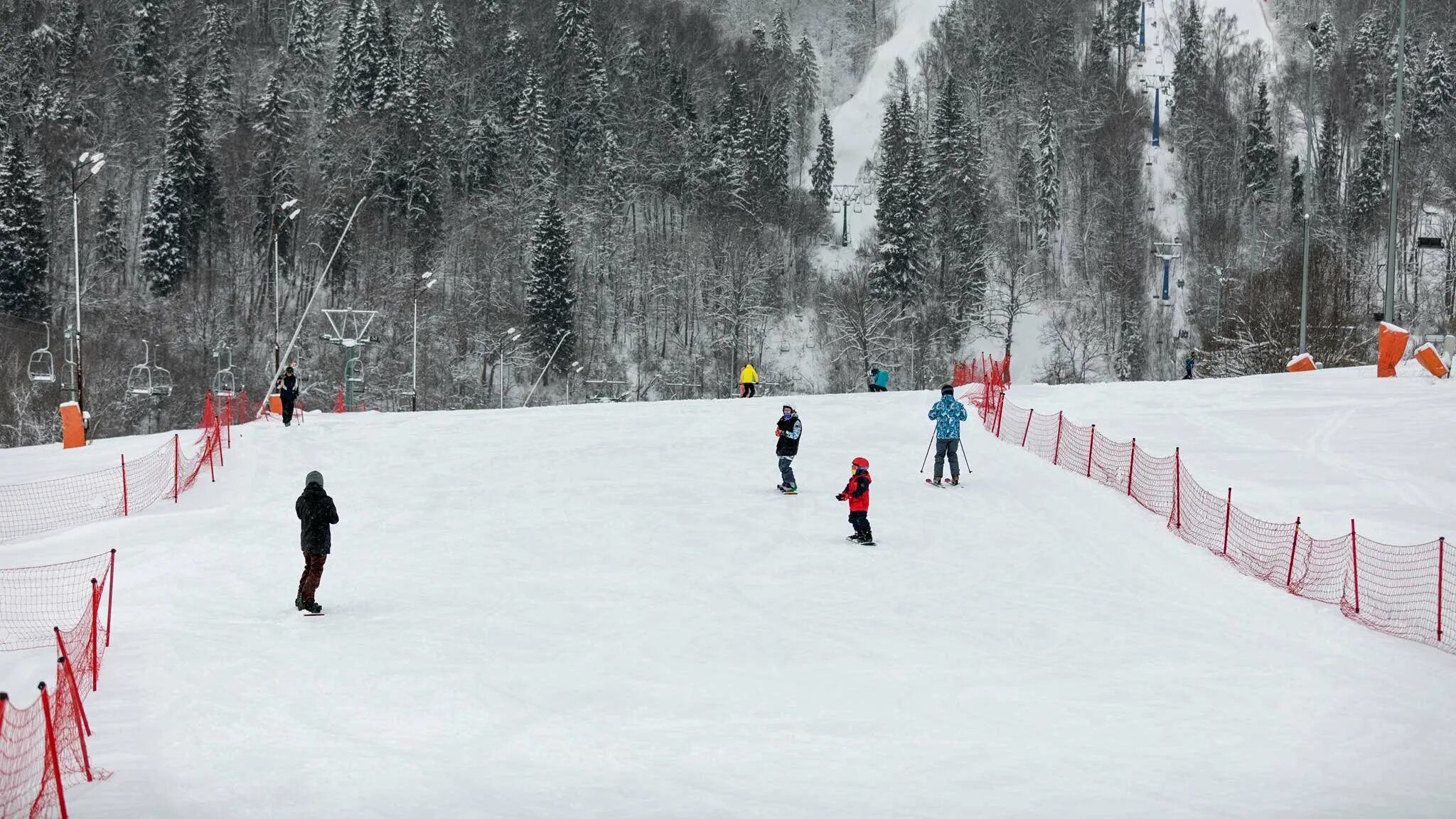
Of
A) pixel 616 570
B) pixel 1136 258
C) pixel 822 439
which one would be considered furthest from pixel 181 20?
pixel 616 570

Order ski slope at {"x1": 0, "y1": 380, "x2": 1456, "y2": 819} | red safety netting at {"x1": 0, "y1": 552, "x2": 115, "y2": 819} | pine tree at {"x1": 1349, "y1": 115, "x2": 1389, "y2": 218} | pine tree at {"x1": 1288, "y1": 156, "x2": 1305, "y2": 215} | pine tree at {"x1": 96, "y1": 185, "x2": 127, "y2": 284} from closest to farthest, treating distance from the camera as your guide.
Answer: red safety netting at {"x1": 0, "y1": 552, "x2": 115, "y2": 819}
ski slope at {"x1": 0, "y1": 380, "x2": 1456, "y2": 819}
pine tree at {"x1": 96, "y1": 185, "x2": 127, "y2": 284}
pine tree at {"x1": 1349, "y1": 115, "x2": 1389, "y2": 218}
pine tree at {"x1": 1288, "y1": 156, "x2": 1305, "y2": 215}

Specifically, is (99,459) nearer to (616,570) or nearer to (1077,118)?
(616,570)

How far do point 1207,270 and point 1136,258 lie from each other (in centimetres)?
499

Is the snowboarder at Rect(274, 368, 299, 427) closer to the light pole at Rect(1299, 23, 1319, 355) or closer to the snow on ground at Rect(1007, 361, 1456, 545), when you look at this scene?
the snow on ground at Rect(1007, 361, 1456, 545)

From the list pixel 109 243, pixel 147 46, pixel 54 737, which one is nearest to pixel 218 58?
pixel 147 46

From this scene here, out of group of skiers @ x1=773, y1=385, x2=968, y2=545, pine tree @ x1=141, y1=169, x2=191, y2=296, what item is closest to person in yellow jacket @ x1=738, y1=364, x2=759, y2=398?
group of skiers @ x1=773, y1=385, x2=968, y2=545

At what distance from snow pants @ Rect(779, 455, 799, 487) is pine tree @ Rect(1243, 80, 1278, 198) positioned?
7946cm

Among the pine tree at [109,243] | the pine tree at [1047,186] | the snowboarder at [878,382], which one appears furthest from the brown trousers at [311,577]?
the pine tree at [1047,186]

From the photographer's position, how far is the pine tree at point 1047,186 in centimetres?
8806

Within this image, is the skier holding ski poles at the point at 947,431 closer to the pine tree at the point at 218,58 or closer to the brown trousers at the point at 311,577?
the brown trousers at the point at 311,577

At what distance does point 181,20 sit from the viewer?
9019cm

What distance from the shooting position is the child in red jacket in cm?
1747

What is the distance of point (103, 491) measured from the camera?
23.3 m

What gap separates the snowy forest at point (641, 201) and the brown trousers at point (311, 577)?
187 feet
